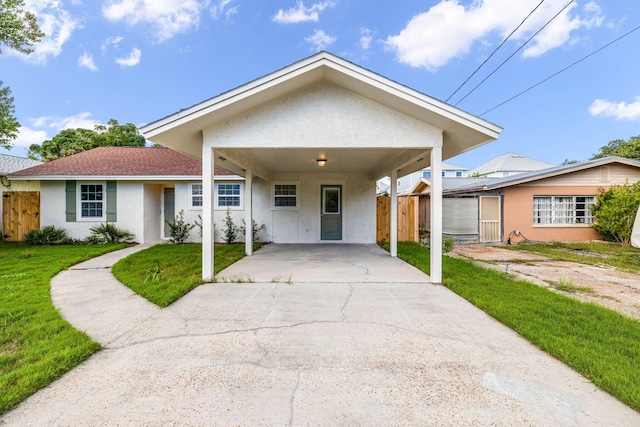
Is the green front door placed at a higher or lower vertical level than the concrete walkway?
higher

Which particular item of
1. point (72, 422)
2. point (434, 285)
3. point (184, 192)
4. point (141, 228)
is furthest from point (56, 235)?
point (434, 285)

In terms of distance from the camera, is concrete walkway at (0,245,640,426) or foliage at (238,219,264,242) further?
foliage at (238,219,264,242)

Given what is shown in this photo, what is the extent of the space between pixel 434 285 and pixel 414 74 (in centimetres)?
1929

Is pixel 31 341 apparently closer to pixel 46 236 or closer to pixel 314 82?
pixel 314 82

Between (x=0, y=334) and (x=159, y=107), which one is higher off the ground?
(x=159, y=107)

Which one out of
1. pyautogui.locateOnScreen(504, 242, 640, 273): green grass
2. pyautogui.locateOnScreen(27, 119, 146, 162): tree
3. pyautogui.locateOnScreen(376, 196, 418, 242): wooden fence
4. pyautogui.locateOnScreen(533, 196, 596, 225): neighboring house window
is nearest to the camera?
pyautogui.locateOnScreen(504, 242, 640, 273): green grass

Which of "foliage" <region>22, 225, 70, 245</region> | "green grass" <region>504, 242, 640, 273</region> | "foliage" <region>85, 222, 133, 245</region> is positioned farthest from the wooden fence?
"foliage" <region>22, 225, 70, 245</region>

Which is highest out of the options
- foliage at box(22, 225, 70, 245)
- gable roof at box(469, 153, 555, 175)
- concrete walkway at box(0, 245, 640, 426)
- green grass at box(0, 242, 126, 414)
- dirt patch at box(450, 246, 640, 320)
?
gable roof at box(469, 153, 555, 175)

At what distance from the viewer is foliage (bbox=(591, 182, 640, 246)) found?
11.1 metres

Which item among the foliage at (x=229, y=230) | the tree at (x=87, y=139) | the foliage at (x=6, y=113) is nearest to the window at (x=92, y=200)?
the foliage at (x=6, y=113)

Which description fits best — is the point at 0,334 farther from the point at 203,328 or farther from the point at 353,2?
the point at 353,2

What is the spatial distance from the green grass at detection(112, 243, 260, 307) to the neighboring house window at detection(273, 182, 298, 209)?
2486 millimetres

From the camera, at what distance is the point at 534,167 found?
3641cm

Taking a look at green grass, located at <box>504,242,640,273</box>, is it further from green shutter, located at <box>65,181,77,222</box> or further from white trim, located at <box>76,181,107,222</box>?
green shutter, located at <box>65,181,77,222</box>
